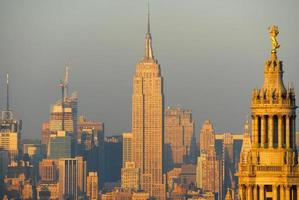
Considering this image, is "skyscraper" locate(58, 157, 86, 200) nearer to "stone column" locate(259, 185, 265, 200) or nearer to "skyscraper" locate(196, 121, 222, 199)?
"skyscraper" locate(196, 121, 222, 199)

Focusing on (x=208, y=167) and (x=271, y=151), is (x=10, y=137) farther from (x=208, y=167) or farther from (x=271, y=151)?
(x=271, y=151)

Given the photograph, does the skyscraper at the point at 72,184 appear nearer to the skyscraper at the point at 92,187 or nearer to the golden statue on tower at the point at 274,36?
the skyscraper at the point at 92,187

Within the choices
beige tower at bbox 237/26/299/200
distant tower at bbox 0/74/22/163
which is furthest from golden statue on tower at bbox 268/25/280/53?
distant tower at bbox 0/74/22/163

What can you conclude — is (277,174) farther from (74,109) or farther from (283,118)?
(74,109)

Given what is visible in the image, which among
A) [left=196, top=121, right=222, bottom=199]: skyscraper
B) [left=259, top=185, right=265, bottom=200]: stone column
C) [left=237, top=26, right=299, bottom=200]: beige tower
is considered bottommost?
[left=259, top=185, right=265, bottom=200]: stone column

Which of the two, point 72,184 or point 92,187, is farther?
point 72,184

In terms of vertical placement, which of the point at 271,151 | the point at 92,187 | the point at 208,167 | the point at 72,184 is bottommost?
the point at 271,151

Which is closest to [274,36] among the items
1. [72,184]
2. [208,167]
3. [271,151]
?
[271,151]

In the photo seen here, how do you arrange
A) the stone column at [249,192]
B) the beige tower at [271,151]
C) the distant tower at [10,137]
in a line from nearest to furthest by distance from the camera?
the beige tower at [271,151] → the stone column at [249,192] → the distant tower at [10,137]

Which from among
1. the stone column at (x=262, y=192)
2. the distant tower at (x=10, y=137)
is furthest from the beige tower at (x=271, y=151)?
the distant tower at (x=10, y=137)
